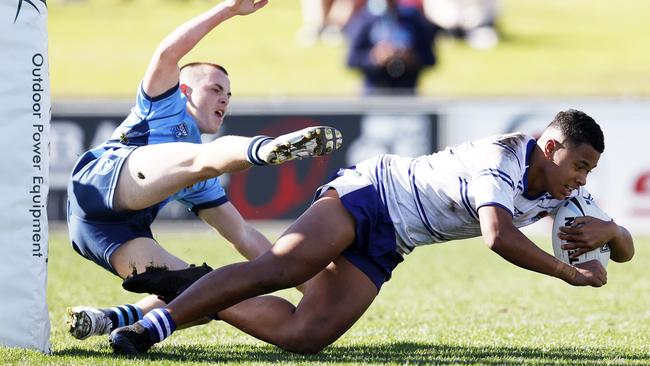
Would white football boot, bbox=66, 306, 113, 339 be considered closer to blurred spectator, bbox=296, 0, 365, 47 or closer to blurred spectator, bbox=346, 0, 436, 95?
blurred spectator, bbox=346, 0, 436, 95

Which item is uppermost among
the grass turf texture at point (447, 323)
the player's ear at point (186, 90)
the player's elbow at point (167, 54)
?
the player's elbow at point (167, 54)

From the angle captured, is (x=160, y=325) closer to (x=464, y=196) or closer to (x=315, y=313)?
(x=315, y=313)

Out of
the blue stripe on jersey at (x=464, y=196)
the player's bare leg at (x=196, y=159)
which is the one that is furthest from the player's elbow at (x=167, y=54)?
the blue stripe on jersey at (x=464, y=196)

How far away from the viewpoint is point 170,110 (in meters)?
6.41

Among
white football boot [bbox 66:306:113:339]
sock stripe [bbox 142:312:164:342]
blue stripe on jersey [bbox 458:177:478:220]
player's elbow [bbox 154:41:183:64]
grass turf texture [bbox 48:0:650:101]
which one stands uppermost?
player's elbow [bbox 154:41:183:64]

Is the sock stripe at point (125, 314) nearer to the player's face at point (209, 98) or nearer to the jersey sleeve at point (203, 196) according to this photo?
the jersey sleeve at point (203, 196)

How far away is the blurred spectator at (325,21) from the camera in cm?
2758

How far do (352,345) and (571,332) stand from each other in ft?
5.09

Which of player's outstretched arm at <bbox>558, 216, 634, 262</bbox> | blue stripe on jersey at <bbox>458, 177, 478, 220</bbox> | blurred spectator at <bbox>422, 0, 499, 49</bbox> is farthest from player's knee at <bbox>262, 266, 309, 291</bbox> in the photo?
blurred spectator at <bbox>422, 0, 499, 49</bbox>

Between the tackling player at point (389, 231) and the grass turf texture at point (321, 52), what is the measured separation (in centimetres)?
1714

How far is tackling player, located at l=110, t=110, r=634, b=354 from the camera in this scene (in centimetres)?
555

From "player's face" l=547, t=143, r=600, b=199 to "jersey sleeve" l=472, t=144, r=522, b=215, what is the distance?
7.5 inches

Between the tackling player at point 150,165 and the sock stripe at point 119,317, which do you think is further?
the sock stripe at point 119,317

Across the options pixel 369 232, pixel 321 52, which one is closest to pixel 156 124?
pixel 369 232
